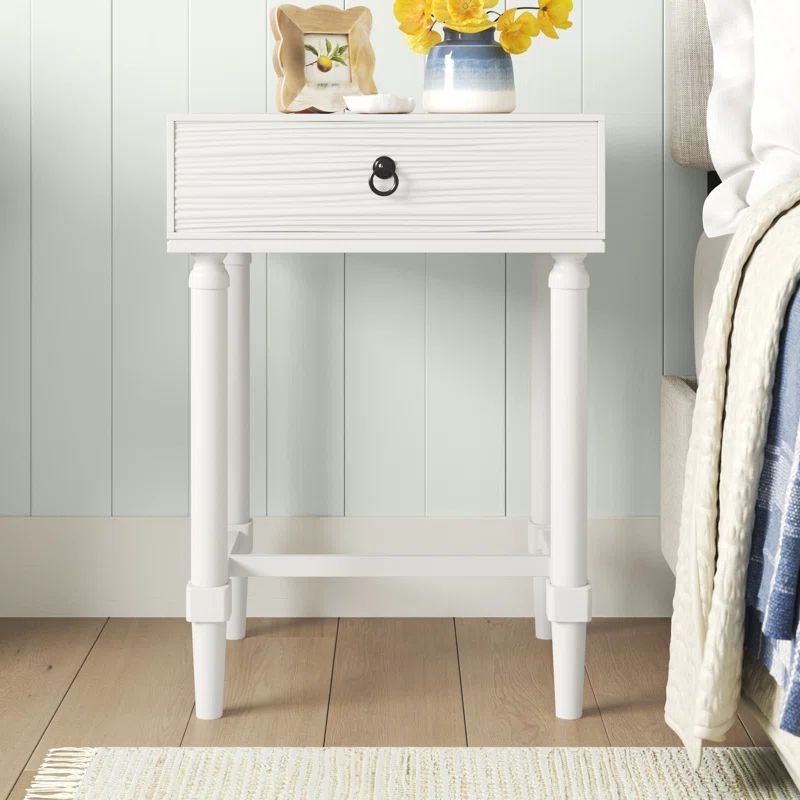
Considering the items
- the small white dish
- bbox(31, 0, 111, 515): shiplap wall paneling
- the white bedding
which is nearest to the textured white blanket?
the white bedding

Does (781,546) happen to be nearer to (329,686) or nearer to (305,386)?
(329,686)

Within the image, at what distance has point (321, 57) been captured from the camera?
1.35m

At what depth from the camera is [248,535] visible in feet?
5.06

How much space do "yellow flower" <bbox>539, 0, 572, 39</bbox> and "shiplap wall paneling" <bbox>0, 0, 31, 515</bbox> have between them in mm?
761

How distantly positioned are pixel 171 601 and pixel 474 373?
56 cm

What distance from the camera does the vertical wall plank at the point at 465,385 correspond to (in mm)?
1616

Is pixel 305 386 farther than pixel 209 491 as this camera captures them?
Yes

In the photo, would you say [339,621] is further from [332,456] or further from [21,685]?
[21,685]

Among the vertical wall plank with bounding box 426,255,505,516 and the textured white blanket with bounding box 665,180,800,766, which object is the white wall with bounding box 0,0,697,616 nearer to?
the vertical wall plank with bounding box 426,255,505,516

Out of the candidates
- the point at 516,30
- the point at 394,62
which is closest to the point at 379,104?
the point at 516,30

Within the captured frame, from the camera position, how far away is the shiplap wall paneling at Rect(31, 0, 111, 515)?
5.19 ft

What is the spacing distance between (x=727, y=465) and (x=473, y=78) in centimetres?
56

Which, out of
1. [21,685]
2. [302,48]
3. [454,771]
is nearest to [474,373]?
[302,48]

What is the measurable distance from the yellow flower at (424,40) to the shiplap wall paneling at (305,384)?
1.27 feet
